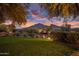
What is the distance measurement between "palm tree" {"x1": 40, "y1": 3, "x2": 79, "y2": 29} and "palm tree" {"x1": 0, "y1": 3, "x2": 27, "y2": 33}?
6.8 inches

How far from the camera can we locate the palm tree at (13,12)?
1.34m

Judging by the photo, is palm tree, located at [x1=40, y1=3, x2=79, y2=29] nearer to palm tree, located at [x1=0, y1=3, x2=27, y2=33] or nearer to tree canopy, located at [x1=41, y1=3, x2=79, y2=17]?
tree canopy, located at [x1=41, y1=3, x2=79, y2=17]

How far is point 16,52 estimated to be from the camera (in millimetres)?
1317

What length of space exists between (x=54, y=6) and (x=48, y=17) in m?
0.10

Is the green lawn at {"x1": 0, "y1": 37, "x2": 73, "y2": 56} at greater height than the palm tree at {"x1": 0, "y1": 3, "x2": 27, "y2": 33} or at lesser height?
lesser

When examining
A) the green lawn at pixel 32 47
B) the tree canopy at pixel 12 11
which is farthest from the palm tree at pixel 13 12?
the green lawn at pixel 32 47

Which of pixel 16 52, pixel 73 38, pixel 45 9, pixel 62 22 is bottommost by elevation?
pixel 16 52

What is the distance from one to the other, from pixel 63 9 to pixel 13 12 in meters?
0.40

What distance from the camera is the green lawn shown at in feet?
4.31

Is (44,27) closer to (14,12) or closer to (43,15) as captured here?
(43,15)

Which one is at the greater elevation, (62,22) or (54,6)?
(54,6)

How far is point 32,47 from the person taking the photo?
1322mm

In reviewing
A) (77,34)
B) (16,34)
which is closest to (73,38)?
(77,34)

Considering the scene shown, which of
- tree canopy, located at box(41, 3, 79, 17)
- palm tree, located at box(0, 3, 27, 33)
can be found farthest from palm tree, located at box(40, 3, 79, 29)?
palm tree, located at box(0, 3, 27, 33)
